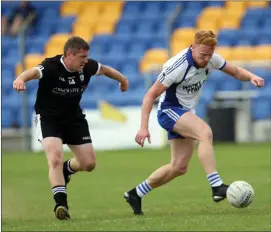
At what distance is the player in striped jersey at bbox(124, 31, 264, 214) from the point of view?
962 cm

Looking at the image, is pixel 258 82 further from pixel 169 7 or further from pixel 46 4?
pixel 46 4

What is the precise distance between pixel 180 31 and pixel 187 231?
22.5 meters

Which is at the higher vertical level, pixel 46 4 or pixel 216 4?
pixel 46 4

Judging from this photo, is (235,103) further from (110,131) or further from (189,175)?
(189,175)

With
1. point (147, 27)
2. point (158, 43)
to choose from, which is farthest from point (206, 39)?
point (147, 27)

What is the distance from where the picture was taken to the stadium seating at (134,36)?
27.3 metres

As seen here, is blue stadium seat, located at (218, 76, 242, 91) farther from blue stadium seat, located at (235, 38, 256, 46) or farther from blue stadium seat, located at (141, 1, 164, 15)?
blue stadium seat, located at (141, 1, 164, 15)

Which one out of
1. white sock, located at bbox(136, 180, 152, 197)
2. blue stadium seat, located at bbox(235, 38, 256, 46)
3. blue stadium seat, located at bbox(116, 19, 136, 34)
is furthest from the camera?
blue stadium seat, located at bbox(116, 19, 136, 34)

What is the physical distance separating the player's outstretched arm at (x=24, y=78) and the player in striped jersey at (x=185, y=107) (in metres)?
1.29

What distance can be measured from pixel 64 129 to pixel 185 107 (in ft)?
4.95

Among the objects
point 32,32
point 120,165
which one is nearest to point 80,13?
point 32,32

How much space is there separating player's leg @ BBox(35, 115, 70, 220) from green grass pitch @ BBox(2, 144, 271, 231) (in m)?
0.22

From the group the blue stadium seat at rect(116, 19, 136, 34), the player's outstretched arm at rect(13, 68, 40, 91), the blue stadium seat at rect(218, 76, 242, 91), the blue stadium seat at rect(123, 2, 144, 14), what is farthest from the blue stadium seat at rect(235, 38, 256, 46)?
the player's outstretched arm at rect(13, 68, 40, 91)

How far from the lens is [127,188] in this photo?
1477 centimetres
